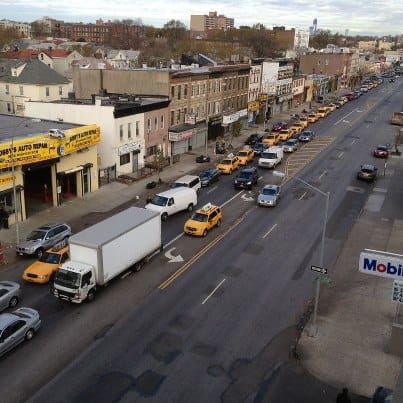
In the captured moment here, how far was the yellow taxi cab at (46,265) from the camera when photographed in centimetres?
2770

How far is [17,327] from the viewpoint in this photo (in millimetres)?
21375

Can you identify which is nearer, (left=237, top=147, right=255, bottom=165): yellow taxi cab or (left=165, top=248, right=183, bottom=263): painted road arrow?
(left=165, top=248, right=183, bottom=263): painted road arrow

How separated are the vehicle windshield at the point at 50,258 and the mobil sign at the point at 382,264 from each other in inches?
676

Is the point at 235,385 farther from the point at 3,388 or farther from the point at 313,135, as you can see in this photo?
the point at 313,135

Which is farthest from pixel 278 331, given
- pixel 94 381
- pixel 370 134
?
pixel 370 134

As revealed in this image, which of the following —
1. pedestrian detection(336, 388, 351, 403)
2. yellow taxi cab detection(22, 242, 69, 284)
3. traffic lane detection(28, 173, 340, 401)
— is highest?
pedestrian detection(336, 388, 351, 403)

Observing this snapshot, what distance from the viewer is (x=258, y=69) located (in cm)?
8875

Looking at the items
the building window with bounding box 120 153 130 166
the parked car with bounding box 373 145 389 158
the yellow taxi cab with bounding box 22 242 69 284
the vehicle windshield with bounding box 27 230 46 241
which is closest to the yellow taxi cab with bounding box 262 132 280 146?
the parked car with bounding box 373 145 389 158

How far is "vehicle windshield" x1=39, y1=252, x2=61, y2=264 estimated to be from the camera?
28.6 metres

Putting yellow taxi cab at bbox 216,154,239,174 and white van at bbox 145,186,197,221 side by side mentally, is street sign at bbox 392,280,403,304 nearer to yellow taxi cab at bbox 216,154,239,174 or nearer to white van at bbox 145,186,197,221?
white van at bbox 145,186,197,221

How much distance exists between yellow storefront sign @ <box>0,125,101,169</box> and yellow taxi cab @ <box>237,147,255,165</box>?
18.9 meters

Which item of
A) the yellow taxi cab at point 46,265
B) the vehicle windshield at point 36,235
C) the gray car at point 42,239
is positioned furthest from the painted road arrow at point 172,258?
the vehicle windshield at point 36,235

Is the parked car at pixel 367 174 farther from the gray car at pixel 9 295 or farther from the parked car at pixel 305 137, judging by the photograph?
the gray car at pixel 9 295

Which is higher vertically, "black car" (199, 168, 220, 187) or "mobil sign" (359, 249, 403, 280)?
"mobil sign" (359, 249, 403, 280)
